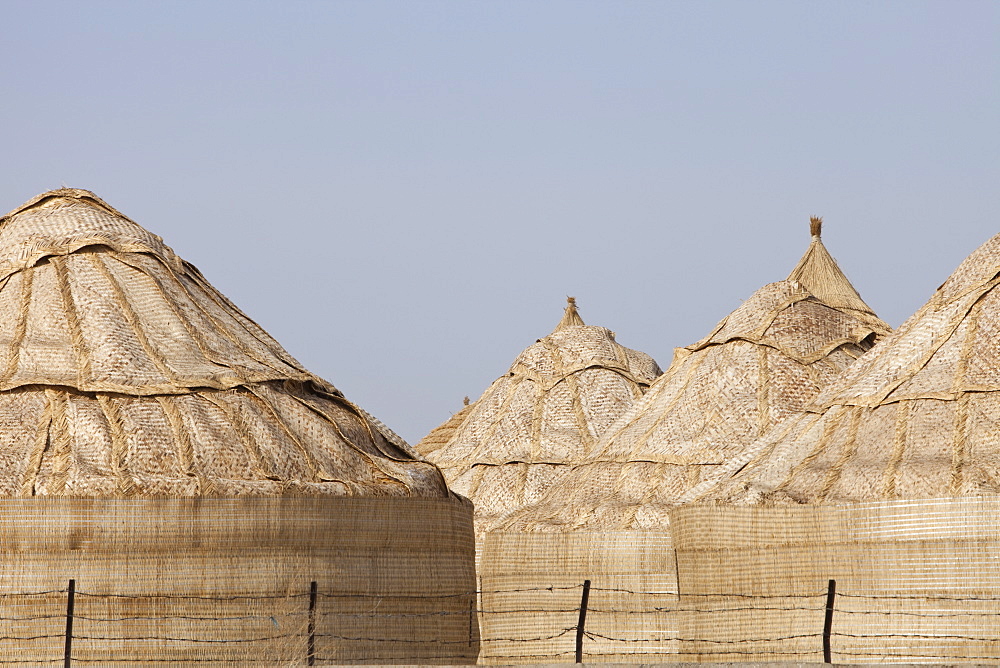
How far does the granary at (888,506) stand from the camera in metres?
14.9

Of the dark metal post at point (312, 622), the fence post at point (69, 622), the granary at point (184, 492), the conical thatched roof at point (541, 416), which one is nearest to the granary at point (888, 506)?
the granary at point (184, 492)

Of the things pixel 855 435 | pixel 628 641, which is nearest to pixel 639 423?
pixel 628 641

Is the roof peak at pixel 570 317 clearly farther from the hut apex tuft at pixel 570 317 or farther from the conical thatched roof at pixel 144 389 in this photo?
the conical thatched roof at pixel 144 389

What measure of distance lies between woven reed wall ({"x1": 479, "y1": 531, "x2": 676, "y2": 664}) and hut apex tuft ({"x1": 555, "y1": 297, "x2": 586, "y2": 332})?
446 inches

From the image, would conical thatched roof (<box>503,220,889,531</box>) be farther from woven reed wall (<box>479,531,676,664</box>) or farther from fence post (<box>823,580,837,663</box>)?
fence post (<box>823,580,837,663</box>)

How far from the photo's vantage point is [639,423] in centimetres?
2261

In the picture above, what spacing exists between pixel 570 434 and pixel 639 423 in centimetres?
440

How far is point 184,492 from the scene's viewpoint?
14.8m

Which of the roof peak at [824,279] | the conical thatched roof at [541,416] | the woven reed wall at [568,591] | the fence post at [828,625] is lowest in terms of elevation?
the fence post at [828,625]

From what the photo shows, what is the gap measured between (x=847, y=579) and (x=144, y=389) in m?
6.17

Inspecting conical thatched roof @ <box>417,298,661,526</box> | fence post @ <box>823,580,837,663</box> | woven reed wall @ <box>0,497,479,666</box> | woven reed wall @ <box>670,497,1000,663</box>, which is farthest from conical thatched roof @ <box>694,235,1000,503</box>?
conical thatched roof @ <box>417,298,661,526</box>

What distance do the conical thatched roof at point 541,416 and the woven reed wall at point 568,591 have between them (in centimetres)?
445

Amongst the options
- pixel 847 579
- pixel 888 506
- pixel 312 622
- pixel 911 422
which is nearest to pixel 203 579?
pixel 312 622

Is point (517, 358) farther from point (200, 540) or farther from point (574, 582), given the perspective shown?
point (200, 540)
